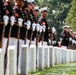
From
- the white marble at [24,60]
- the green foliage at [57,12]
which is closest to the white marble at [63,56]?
the white marble at [24,60]

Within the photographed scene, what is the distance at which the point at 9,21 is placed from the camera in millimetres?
11680

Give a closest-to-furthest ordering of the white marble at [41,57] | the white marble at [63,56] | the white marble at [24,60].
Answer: the white marble at [24,60]
the white marble at [41,57]
the white marble at [63,56]

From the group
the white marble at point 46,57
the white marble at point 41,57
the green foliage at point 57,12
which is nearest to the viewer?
the white marble at point 41,57

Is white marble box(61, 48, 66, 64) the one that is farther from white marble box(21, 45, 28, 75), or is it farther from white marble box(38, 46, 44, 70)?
white marble box(21, 45, 28, 75)

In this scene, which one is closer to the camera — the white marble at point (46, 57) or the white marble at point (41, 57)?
the white marble at point (41, 57)

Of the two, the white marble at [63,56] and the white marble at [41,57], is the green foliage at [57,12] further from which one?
the white marble at [41,57]

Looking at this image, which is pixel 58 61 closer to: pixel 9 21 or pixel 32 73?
pixel 32 73

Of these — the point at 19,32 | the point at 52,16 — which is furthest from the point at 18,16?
the point at 52,16

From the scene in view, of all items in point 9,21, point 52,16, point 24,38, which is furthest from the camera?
point 52,16

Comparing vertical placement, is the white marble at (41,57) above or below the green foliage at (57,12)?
below

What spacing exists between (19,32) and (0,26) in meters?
2.18

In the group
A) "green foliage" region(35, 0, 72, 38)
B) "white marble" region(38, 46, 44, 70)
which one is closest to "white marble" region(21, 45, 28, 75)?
"white marble" region(38, 46, 44, 70)

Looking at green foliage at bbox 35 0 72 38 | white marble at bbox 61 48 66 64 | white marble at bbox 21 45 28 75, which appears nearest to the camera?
white marble at bbox 21 45 28 75

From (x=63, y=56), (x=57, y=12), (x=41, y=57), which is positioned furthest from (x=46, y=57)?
(x=57, y=12)
